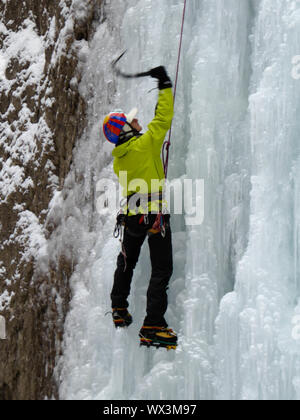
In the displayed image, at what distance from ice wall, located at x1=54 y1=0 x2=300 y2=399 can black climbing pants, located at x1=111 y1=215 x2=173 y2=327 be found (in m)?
0.26

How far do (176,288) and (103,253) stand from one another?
2.99 ft

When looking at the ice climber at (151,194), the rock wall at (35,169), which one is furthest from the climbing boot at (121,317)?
the rock wall at (35,169)

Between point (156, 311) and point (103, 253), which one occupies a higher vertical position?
point (103, 253)

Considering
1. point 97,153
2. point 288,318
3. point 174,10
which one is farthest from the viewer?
point 97,153

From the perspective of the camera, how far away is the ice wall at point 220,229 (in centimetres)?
333

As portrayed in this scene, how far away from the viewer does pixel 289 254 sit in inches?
134

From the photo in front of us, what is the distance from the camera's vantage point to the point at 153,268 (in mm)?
3541

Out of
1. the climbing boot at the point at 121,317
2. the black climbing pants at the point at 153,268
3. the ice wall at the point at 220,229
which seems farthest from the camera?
the climbing boot at the point at 121,317

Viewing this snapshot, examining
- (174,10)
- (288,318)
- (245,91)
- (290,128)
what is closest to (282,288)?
(288,318)

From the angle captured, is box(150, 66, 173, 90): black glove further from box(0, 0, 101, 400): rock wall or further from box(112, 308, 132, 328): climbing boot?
box(0, 0, 101, 400): rock wall

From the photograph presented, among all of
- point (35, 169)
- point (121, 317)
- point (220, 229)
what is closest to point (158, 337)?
point (121, 317)

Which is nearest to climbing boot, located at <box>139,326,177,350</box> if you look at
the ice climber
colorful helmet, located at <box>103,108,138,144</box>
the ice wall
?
the ice climber

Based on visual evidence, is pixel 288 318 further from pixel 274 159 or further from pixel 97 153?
pixel 97 153

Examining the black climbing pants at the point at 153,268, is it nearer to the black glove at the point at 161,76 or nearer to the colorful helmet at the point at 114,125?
the colorful helmet at the point at 114,125
